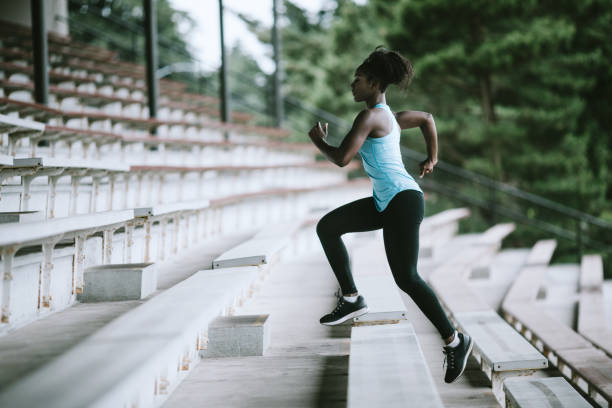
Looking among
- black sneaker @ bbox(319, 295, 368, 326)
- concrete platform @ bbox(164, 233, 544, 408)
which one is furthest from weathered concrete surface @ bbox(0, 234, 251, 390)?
black sneaker @ bbox(319, 295, 368, 326)

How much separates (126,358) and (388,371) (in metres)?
0.99

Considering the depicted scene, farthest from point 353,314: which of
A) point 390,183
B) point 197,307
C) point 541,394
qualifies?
point 197,307

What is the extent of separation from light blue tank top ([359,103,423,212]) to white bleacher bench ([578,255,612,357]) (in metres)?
2.12

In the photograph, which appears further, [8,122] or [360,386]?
[8,122]

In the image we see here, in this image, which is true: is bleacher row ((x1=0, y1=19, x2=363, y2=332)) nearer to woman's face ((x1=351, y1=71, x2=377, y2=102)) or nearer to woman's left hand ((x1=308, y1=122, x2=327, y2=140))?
woman's left hand ((x1=308, y1=122, x2=327, y2=140))

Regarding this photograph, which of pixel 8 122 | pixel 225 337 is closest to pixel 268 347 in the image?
pixel 225 337

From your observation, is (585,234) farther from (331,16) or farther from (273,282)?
(331,16)

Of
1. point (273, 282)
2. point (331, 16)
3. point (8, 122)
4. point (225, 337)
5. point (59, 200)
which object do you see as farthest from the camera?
point (331, 16)

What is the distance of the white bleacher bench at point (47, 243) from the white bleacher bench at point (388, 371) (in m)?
1.03

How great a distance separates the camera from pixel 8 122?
8.98ft

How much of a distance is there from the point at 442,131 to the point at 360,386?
353 inches

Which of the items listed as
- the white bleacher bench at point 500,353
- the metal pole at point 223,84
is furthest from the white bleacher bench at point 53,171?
the metal pole at point 223,84

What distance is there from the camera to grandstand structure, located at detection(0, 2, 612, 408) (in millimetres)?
1438

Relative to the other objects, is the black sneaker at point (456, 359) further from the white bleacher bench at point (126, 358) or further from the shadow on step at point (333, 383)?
the white bleacher bench at point (126, 358)
